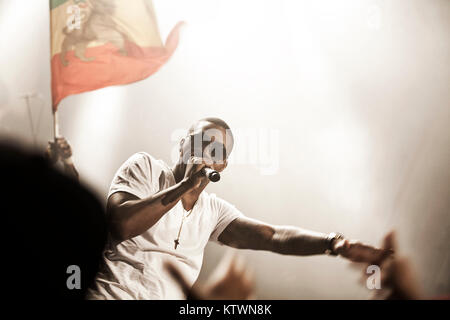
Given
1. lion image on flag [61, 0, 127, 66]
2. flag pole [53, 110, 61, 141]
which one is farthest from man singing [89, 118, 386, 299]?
lion image on flag [61, 0, 127, 66]

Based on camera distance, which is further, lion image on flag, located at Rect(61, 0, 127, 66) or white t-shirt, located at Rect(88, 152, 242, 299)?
lion image on flag, located at Rect(61, 0, 127, 66)

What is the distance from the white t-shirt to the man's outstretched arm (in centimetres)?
8


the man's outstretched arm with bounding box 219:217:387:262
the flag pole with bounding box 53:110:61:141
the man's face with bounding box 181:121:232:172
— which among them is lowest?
the man's outstretched arm with bounding box 219:217:387:262

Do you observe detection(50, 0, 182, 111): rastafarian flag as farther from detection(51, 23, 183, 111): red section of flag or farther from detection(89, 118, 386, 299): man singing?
detection(89, 118, 386, 299): man singing

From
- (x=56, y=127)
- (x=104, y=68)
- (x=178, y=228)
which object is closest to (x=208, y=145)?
(x=178, y=228)

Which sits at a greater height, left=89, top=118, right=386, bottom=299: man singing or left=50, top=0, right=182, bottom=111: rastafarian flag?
left=50, top=0, right=182, bottom=111: rastafarian flag

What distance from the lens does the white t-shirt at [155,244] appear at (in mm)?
2488

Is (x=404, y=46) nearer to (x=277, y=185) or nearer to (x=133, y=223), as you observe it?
(x=277, y=185)

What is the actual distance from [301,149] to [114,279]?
1353 millimetres

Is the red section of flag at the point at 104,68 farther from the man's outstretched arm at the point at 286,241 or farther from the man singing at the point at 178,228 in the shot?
the man's outstretched arm at the point at 286,241

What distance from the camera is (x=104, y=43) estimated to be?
105 inches

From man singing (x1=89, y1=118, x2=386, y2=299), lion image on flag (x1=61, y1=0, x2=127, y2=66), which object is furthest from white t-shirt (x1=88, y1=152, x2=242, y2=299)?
lion image on flag (x1=61, y1=0, x2=127, y2=66)

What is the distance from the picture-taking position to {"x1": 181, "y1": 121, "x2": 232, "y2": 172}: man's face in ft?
8.53

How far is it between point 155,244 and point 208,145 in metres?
0.66
